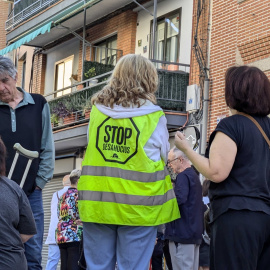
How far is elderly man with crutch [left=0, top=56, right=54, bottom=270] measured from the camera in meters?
6.68

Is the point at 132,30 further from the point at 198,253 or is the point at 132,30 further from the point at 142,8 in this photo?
the point at 198,253

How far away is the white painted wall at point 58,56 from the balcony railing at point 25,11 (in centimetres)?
151

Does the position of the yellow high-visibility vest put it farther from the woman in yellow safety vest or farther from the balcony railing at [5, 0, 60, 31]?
the balcony railing at [5, 0, 60, 31]

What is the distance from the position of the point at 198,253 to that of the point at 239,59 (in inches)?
320

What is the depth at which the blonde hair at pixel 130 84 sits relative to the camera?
18.5 ft

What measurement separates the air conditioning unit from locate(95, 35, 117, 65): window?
16.6ft

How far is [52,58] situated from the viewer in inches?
1134

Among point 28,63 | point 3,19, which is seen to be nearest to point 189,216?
point 28,63

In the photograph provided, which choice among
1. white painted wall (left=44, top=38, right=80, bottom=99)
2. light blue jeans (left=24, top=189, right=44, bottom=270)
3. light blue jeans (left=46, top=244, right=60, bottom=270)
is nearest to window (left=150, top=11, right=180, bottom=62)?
white painted wall (left=44, top=38, right=80, bottom=99)

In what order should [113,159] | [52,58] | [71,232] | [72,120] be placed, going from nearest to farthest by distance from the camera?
[113,159]
[71,232]
[72,120]
[52,58]

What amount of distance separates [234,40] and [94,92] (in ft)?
21.1

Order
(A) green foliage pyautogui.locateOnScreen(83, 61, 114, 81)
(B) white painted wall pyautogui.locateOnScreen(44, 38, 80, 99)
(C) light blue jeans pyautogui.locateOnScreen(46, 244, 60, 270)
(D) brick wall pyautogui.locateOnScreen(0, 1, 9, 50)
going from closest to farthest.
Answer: (C) light blue jeans pyautogui.locateOnScreen(46, 244, 60, 270), (A) green foliage pyautogui.locateOnScreen(83, 61, 114, 81), (B) white painted wall pyautogui.locateOnScreen(44, 38, 80, 99), (D) brick wall pyautogui.locateOnScreen(0, 1, 9, 50)

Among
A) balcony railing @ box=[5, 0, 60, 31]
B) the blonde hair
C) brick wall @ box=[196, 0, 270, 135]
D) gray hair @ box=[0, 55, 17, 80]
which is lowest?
the blonde hair

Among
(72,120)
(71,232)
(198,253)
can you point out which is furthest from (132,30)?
(198,253)
